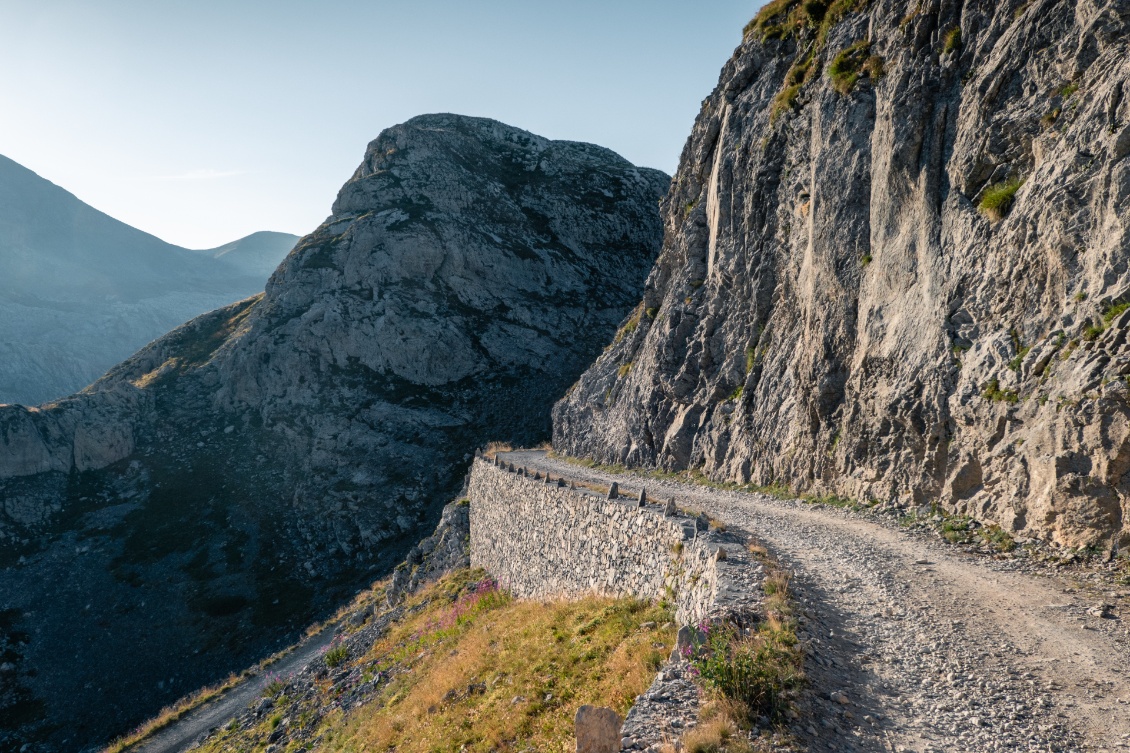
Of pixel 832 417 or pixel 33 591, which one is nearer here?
pixel 832 417

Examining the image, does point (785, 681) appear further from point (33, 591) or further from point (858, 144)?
point (33, 591)

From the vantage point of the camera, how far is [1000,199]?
16.2m

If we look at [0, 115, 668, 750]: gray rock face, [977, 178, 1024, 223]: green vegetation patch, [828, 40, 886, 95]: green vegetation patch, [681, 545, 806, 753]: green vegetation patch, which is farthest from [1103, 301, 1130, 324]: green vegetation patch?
[0, 115, 668, 750]: gray rock face

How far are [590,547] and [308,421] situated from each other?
58040mm

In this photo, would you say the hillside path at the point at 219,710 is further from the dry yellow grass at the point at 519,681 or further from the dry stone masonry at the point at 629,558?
the dry yellow grass at the point at 519,681

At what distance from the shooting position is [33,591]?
52031 mm

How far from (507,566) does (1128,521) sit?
22080 millimetres

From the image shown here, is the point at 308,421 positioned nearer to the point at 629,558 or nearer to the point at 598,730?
the point at 629,558

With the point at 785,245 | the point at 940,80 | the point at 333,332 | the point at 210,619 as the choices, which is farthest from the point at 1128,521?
the point at 333,332

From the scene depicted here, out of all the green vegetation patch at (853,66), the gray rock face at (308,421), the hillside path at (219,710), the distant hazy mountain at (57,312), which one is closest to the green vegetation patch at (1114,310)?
the green vegetation patch at (853,66)

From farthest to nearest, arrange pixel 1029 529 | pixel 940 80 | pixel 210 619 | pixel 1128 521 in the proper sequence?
pixel 210 619 < pixel 940 80 < pixel 1029 529 < pixel 1128 521

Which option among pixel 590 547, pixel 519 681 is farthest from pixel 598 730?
pixel 590 547

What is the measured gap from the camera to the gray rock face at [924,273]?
12.8 meters

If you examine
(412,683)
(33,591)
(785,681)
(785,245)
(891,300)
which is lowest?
(33,591)
